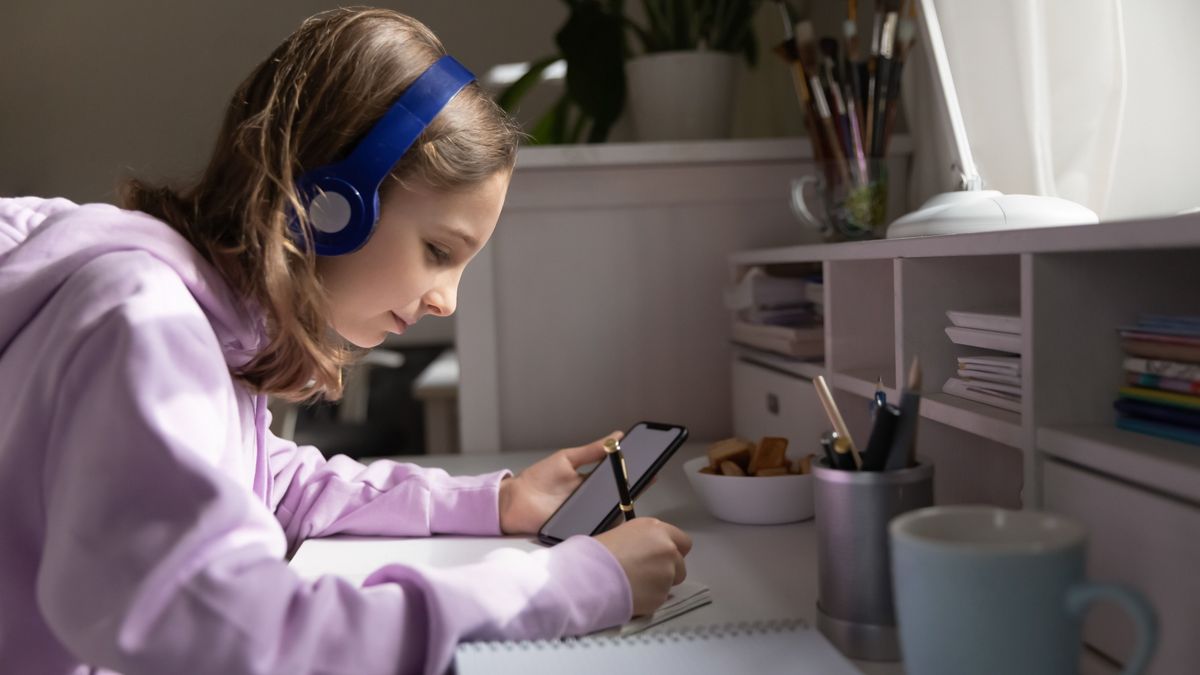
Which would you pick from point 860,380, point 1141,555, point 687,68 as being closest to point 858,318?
point 860,380

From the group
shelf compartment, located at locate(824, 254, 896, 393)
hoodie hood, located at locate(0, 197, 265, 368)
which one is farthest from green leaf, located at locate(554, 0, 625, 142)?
hoodie hood, located at locate(0, 197, 265, 368)

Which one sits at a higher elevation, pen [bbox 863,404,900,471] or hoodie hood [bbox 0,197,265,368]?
hoodie hood [bbox 0,197,265,368]

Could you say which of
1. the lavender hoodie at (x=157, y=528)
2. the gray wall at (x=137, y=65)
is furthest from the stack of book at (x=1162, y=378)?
the gray wall at (x=137, y=65)

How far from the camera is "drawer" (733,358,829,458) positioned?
3.93 ft

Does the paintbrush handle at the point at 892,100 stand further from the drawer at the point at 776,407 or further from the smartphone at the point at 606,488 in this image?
the smartphone at the point at 606,488

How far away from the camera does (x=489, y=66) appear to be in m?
3.25

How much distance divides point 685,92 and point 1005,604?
1.26m

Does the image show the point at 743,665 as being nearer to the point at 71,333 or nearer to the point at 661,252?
the point at 71,333

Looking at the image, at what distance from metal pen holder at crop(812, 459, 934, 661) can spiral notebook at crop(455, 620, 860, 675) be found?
4 centimetres

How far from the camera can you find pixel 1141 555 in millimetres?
582

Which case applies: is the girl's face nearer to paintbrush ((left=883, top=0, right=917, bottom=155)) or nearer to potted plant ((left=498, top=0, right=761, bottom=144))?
paintbrush ((left=883, top=0, right=917, bottom=155))

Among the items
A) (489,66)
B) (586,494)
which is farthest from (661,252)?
(489,66)

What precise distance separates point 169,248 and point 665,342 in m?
0.95

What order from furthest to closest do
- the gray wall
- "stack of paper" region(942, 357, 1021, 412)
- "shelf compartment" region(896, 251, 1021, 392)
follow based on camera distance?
the gray wall < "shelf compartment" region(896, 251, 1021, 392) < "stack of paper" region(942, 357, 1021, 412)
